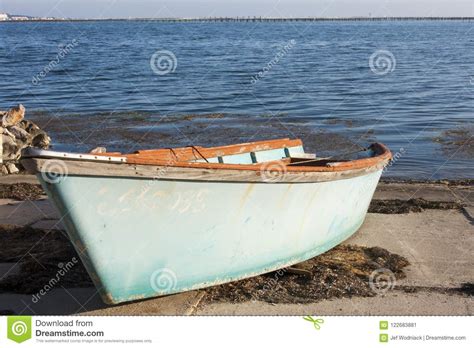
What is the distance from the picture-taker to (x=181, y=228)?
18.6 ft

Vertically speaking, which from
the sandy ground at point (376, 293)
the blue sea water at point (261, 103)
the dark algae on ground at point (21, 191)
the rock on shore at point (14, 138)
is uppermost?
the blue sea water at point (261, 103)

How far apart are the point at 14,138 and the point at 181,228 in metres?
→ 8.15

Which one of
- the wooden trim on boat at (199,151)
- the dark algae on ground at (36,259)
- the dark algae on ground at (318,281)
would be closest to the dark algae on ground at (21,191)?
the dark algae on ground at (36,259)

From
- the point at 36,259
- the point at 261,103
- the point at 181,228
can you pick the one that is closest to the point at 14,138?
the point at 36,259

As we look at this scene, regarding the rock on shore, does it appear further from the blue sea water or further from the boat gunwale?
the boat gunwale

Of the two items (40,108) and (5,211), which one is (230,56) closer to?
(40,108)

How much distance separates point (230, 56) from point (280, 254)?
123 feet

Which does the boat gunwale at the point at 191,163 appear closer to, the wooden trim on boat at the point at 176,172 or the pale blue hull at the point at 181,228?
the wooden trim on boat at the point at 176,172

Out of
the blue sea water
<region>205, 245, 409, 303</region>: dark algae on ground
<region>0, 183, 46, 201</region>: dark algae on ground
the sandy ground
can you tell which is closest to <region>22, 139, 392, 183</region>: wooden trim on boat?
<region>205, 245, 409, 303</region>: dark algae on ground

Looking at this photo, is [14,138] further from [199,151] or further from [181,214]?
[181,214]

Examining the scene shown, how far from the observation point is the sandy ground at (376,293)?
5.85 metres

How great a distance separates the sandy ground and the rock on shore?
2.60 meters
